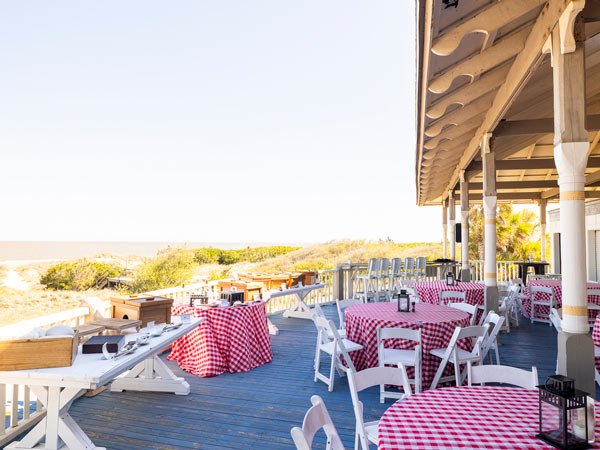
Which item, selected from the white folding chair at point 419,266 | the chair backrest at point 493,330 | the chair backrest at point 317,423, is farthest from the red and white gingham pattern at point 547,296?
the chair backrest at point 317,423

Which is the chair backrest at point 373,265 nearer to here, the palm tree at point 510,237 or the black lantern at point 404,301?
the black lantern at point 404,301

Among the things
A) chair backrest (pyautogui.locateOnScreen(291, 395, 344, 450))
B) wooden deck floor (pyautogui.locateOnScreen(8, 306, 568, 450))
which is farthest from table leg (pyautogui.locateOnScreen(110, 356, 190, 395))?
chair backrest (pyautogui.locateOnScreen(291, 395, 344, 450))

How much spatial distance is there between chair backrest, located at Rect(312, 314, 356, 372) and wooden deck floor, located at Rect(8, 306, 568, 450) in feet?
1.24

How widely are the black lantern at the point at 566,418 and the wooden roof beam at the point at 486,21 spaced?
275 centimetres

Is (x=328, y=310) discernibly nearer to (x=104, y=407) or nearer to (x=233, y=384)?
(x=233, y=384)

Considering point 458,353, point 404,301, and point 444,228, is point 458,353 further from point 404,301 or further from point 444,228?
point 444,228

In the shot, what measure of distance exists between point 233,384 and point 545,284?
21.1 feet

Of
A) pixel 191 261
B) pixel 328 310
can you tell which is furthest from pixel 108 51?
pixel 328 310

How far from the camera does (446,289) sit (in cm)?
676

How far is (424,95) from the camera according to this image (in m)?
4.46

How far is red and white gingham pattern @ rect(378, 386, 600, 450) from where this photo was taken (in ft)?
4.85

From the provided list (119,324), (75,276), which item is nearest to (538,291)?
(119,324)

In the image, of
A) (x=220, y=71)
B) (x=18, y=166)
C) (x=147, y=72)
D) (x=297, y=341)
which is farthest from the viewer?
(x=18, y=166)

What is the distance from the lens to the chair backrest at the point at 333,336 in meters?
3.68
